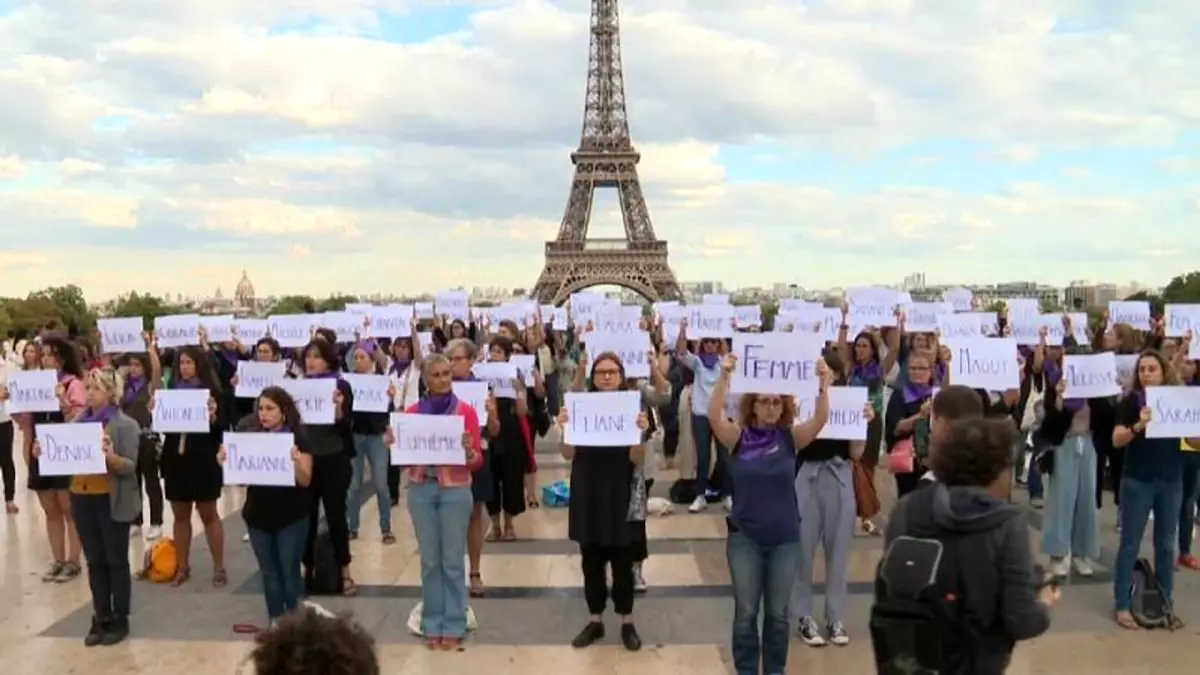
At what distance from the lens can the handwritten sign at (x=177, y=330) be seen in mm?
11805

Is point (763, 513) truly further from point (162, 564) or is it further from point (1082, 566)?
point (162, 564)

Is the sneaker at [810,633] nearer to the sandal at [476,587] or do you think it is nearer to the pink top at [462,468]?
the pink top at [462,468]

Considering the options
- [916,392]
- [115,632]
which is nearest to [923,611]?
[916,392]

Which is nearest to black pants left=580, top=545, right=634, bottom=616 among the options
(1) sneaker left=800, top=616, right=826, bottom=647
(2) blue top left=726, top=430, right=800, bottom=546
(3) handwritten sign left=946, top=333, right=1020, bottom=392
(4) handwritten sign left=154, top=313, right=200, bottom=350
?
(1) sneaker left=800, top=616, right=826, bottom=647

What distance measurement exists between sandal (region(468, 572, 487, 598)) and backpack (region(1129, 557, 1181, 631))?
4679 mm

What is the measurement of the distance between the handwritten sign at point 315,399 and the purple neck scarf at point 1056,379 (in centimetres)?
551

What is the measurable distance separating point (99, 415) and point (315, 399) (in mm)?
1482

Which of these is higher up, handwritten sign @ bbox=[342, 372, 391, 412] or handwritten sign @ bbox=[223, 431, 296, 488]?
handwritten sign @ bbox=[342, 372, 391, 412]

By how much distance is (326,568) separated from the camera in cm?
824

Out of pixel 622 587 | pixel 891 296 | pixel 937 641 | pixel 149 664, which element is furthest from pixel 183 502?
pixel 891 296

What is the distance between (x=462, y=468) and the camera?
22.7 ft

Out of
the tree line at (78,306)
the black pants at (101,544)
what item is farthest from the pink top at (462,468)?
the tree line at (78,306)

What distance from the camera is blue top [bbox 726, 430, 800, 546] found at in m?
5.68

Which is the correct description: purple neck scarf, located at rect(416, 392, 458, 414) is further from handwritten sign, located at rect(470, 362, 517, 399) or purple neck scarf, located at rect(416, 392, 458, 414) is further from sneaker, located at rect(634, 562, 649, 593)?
sneaker, located at rect(634, 562, 649, 593)
